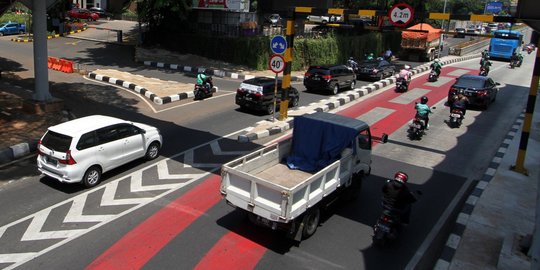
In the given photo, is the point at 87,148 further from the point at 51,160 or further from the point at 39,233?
the point at 39,233

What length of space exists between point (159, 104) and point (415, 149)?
11031 mm

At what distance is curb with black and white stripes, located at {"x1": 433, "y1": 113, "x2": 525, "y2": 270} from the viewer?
825cm

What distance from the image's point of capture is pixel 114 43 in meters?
37.4

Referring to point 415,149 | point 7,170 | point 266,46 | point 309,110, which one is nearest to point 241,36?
point 266,46

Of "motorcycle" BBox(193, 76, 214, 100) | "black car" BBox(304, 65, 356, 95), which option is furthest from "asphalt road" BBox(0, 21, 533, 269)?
"black car" BBox(304, 65, 356, 95)

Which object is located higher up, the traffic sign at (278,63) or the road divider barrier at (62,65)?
the traffic sign at (278,63)

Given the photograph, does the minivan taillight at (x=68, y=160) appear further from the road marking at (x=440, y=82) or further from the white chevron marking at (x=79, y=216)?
the road marking at (x=440, y=82)

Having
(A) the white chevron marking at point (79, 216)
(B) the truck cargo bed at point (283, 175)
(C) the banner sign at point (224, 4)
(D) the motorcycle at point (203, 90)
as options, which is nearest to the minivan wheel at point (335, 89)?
(D) the motorcycle at point (203, 90)

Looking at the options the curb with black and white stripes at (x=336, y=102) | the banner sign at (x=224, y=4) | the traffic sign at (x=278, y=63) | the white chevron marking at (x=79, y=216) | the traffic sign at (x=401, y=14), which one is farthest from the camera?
the banner sign at (x=224, y=4)

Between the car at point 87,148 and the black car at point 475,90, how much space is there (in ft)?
50.7

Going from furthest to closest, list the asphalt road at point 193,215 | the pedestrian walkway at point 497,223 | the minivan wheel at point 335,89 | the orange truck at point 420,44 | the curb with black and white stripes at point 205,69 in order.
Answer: the orange truck at point 420,44 < the curb with black and white stripes at point 205,69 < the minivan wheel at point 335,89 < the pedestrian walkway at point 497,223 < the asphalt road at point 193,215

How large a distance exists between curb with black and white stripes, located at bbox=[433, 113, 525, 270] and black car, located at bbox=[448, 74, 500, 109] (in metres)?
5.01

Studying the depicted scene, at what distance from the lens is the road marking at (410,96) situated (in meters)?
22.9

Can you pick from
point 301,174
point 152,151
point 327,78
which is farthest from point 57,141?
point 327,78
